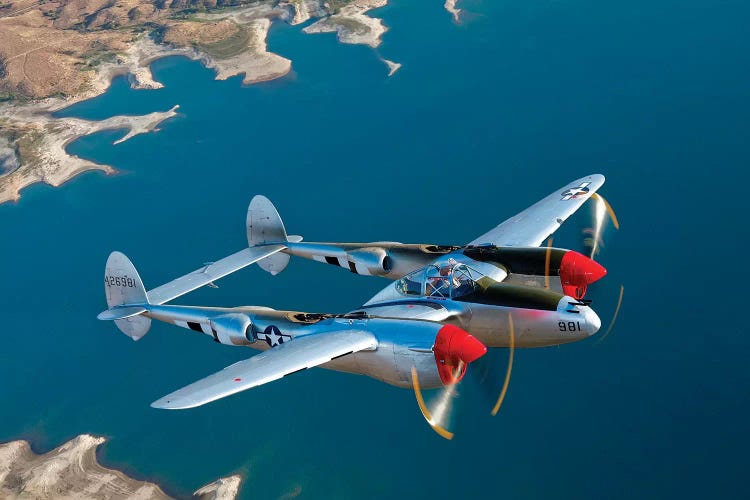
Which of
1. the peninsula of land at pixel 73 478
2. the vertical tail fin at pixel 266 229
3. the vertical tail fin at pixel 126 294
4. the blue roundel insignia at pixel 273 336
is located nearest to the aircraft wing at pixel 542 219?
the blue roundel insignia at pixel 273 336

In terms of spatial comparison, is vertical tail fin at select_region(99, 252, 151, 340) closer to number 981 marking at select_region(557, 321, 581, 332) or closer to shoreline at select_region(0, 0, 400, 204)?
number 981 marking at select_region(557, 321, 581, 332)

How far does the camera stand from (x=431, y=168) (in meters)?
74.8

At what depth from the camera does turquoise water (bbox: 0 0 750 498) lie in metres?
49.8

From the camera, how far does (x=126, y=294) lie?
50.9 m

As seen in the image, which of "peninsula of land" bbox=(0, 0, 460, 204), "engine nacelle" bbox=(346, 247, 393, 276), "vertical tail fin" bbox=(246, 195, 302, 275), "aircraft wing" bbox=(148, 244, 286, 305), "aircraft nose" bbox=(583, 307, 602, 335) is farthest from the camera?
"peninsula of land" bbox=(0, 0, 460, 204)

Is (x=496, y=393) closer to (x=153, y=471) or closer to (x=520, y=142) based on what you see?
(x=153, y=471)

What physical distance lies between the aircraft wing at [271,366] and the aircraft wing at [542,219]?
13.6 metres

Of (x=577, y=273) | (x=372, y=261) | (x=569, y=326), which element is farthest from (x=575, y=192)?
(x=569, y=326)

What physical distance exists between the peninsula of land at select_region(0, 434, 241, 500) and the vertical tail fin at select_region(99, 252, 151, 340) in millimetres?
9874

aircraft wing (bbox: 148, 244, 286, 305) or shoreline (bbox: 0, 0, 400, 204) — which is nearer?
aircraft wing (bbox: 148, 244, 286, 305)

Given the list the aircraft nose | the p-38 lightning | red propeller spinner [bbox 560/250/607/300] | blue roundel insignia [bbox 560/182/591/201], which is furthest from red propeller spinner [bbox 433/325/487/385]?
blue roundel insignia [bbox 560/182/591/201]

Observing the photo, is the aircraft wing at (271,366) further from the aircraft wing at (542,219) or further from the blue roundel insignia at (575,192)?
the blue roundel insignia at (575,192)

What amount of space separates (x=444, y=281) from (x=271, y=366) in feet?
33.6

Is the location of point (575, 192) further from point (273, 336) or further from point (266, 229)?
point (273, 336)
